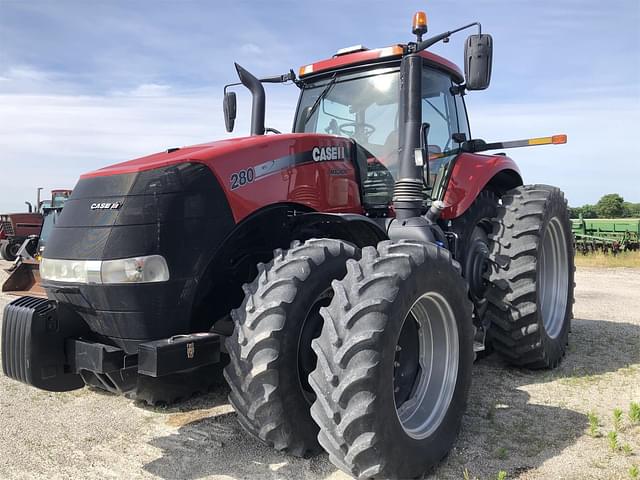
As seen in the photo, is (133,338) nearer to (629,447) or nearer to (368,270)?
(368,270)

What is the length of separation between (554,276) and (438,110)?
78.1 inches

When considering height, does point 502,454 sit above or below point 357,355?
below

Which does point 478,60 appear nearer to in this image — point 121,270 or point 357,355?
point 357,355

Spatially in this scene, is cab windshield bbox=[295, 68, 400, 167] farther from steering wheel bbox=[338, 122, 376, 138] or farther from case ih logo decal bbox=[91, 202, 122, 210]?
case ih logo decal bbox=[91, 202, 122, 210]

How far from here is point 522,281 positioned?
423 centimetres

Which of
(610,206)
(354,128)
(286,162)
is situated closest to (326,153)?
(286,162)

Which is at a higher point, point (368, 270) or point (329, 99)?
point (329, 99)

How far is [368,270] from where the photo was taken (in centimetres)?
270

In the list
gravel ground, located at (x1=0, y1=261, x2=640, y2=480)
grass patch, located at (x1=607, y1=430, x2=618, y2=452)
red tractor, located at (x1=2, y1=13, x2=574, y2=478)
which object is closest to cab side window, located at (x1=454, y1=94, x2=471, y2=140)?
red tractor, located at (x1=2, y1=13, x2=574, y2=478)

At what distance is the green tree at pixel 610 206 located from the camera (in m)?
47.4

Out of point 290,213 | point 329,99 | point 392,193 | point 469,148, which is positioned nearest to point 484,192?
point 469,148

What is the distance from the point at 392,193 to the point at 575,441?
2.01m

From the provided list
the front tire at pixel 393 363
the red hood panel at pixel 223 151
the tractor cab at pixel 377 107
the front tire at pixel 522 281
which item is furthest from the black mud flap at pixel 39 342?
the front tire at pixel 522 281

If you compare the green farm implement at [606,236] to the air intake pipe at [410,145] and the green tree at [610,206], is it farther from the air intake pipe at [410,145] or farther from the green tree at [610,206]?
the green tree at [610,206]
